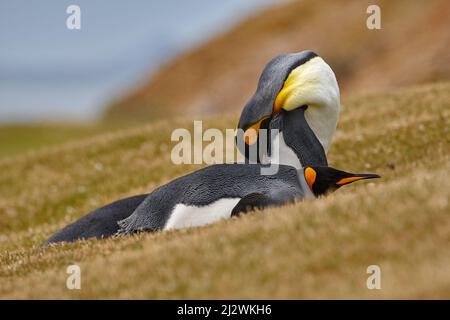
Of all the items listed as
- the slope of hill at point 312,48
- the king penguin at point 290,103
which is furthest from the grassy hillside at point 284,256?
the slope of hill at point 312,48

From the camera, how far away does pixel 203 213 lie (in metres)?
9.84

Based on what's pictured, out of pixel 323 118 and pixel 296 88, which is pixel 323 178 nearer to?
pixel 323 118

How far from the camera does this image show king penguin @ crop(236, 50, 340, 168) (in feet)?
35.3

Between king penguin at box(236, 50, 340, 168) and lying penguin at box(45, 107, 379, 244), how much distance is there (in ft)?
0.27

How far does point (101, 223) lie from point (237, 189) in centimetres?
295

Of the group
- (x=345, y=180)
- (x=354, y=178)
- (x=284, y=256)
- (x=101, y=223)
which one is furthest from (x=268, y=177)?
(x=101, y=223)

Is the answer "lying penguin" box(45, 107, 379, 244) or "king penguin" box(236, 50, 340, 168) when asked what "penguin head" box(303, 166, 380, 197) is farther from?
"king penguin" box(236, 50, 340, 168)

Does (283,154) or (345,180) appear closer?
(345,180)

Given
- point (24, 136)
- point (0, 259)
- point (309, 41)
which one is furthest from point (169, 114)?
point (0, 259)

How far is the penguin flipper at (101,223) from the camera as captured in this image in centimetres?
1153

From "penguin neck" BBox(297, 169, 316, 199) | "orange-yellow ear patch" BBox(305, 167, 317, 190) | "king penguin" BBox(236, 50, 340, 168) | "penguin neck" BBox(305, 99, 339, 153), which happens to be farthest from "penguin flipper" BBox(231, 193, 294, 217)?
"penguin neck" BBox(305, 99, 339, 153)

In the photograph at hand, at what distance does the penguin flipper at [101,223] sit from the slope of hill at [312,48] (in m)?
35.1
